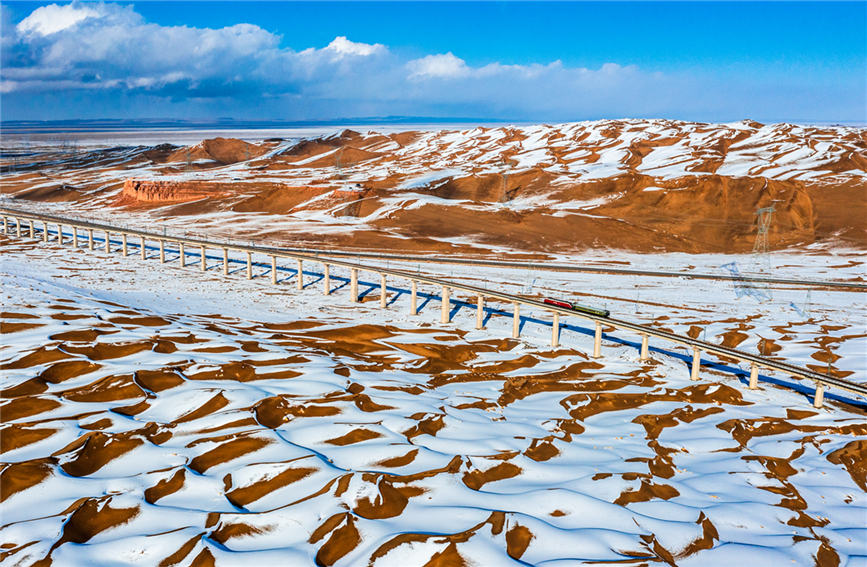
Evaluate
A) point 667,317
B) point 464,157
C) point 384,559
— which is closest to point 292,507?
point 384,559

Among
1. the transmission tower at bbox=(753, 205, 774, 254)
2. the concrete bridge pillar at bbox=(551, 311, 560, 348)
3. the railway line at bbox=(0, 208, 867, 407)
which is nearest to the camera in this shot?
the railway line at bbox=(0, 208, 867, 407)

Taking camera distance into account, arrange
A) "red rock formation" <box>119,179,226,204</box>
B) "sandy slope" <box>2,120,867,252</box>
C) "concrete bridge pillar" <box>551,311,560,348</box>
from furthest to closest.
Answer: "red rock formation" <box>119,179,226,204</box> < "sandy slope" <box>2,120,867,252</box> < "concrete bridge pillar" <box>551,311,560,348</box>

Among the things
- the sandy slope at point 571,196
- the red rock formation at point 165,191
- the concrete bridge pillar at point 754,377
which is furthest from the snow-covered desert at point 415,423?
the red rock formation at point 165,191

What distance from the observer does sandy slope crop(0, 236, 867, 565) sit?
12.4 meters

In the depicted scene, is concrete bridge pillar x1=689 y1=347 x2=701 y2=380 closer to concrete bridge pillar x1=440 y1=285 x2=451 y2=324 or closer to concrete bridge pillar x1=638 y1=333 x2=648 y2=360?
Answer: concrete bridge pillar x1=638 y1=333 x2=648 y2=360

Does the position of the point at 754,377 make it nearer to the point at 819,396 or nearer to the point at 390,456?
the point at 819,396

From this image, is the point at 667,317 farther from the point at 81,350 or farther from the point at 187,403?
the point at 81,350

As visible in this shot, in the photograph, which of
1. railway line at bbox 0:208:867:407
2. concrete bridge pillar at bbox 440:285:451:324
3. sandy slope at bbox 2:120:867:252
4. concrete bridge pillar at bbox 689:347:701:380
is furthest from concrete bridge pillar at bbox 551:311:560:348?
sandy slope at bbox 2:120:867:252

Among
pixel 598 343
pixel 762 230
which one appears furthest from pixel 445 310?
pixel 762 230

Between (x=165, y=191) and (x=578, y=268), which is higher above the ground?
(x=165, y=191)

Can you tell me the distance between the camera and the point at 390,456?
1623 cm

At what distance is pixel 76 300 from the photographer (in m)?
32.7

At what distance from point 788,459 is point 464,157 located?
14810 cm

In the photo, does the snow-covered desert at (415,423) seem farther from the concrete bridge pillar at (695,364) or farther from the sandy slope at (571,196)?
the sandy slope at (571,196)
